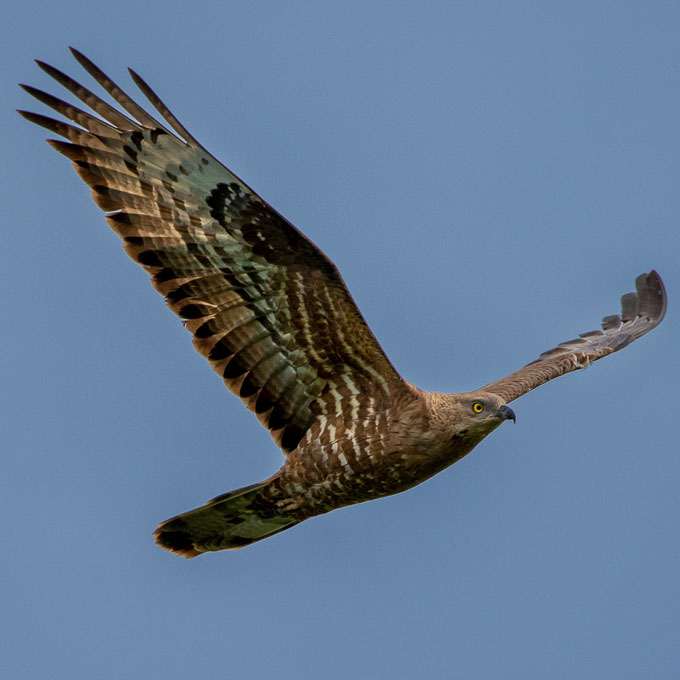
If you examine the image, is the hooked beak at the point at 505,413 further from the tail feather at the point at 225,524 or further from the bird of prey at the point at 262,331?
the tail feather at the point at 225,524

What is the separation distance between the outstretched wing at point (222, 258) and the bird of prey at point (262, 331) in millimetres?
11

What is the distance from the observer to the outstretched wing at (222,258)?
10023 mm

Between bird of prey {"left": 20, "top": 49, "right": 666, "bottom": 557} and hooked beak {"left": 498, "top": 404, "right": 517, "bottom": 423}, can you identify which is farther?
hooked beak {"left": 498, "top": 404, "right": 517, "bottom": 423}

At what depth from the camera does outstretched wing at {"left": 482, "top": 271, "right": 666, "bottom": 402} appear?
12703 mm

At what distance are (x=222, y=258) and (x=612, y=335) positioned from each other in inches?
232

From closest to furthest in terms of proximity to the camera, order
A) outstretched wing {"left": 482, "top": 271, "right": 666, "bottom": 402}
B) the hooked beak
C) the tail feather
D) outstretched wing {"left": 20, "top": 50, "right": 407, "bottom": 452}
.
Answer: outstretched wing {"left": 20, "top": 50, "right": 407, "bottom": 452} < the hooked beak < the tail feather < outstretched wing {"left": 482, "top": 271, "right": 666, "bottom": 402}

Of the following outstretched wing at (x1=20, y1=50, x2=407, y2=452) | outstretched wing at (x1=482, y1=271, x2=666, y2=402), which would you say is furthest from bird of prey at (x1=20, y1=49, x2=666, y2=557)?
outstretched wing at (x1=482, y1=271, x2=666, y2=402)

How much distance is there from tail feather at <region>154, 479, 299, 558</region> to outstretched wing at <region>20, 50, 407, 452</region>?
902 millimetres

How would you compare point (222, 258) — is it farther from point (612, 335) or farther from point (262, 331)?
point (612, 335)

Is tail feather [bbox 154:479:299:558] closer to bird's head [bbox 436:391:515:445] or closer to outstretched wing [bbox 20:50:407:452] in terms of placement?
outstretched wing [bbox 20:50:407:452]

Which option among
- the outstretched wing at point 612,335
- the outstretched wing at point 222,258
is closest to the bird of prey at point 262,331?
the outstretched wing at point 222,258

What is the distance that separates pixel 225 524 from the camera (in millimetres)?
10875

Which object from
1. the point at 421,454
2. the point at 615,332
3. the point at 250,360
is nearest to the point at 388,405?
the point at 421,454

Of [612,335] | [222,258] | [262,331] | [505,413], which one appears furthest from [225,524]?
[612,335]
